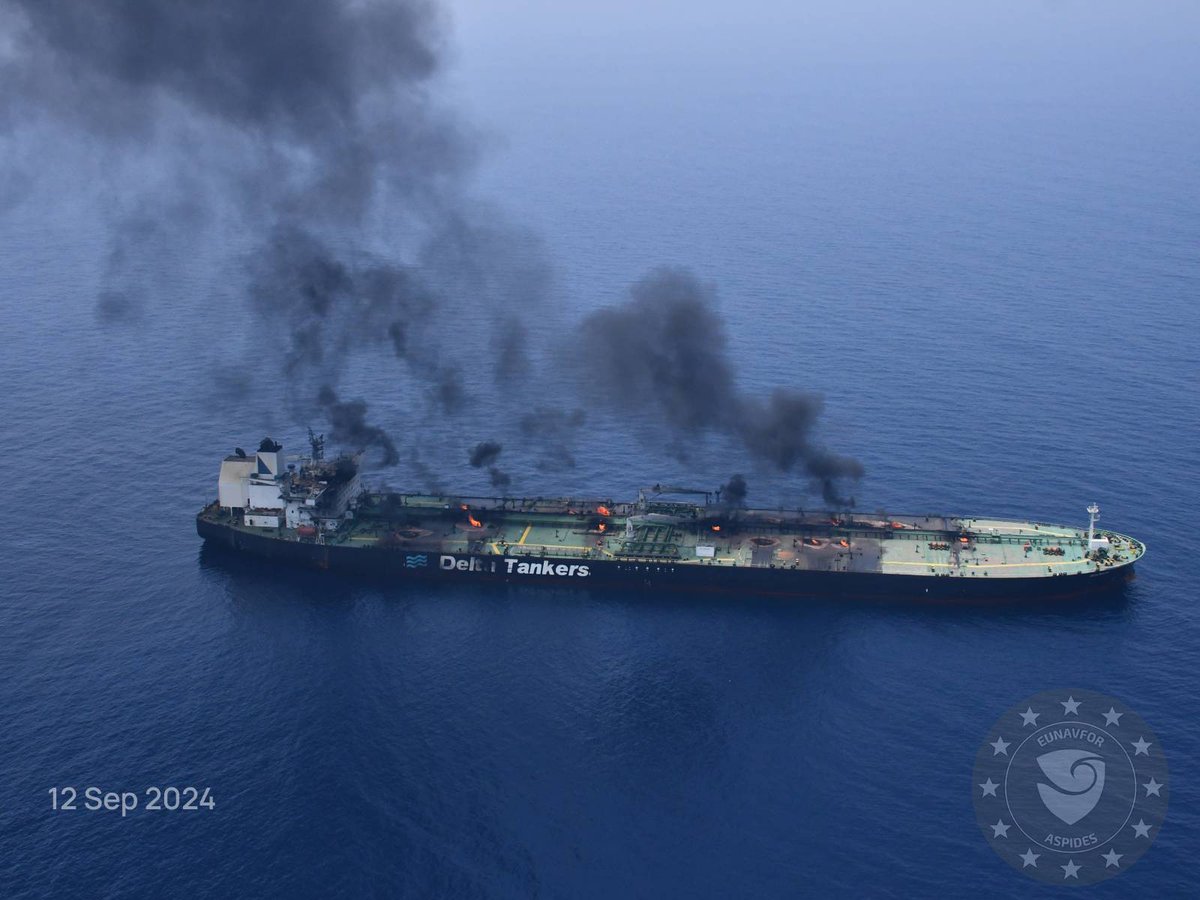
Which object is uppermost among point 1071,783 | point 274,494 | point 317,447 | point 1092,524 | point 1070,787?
point 317,447

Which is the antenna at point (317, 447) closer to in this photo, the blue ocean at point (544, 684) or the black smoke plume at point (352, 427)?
the black smoke plume at point (352, 427)

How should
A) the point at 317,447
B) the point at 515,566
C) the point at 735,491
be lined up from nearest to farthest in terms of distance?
the point at 515,566, the point at 735,491, the point at 317,447

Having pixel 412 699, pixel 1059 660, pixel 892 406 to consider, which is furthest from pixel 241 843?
pixel 892 406

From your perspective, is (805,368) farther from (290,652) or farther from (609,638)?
(290,652)

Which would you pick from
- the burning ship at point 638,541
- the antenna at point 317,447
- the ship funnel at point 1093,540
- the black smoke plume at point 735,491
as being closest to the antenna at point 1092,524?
the ship funnel at point 1093,540

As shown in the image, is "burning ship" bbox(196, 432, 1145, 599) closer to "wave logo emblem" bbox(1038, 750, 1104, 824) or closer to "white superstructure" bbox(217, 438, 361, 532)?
"white superstructure" bbox(217, 438, 361, 532)

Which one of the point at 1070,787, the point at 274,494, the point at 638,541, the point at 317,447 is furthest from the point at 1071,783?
the point at 317,447

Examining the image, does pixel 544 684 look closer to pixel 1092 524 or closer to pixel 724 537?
pixel 724 537
